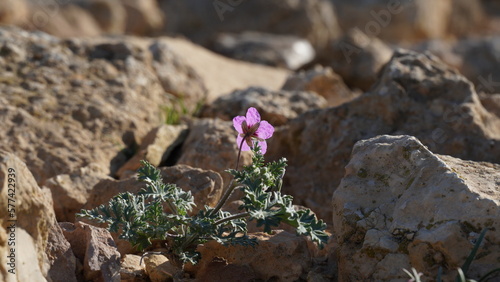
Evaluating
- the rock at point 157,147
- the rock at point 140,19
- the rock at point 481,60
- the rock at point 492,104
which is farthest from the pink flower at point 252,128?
the rock at point 140,19

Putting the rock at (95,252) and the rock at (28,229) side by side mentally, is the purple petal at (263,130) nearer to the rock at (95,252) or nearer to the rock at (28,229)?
the rock at (95,252)

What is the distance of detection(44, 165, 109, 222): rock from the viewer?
3658mm

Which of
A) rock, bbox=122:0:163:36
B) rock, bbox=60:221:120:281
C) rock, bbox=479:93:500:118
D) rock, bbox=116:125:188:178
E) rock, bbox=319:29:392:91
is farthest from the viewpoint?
rock, bbox=122:0:163:36

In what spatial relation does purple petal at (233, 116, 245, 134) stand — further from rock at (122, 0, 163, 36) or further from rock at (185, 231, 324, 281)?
rock at (122, 0, 163, 36)

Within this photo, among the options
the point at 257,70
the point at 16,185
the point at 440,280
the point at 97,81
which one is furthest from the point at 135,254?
the point at 257,70

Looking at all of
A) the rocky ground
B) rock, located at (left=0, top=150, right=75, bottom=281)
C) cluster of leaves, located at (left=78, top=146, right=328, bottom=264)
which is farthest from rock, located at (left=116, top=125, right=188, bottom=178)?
rock, located at (left=0, top=150, right=75, bottom=281)

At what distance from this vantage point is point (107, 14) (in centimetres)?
1409

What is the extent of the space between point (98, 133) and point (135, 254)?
1496mm

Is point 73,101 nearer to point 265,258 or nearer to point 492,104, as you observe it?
point 265,258

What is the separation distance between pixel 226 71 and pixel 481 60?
446 cm

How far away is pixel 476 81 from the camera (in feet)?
34.1

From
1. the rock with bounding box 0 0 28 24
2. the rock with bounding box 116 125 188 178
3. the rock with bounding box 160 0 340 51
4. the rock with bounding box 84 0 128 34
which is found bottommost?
the rock with bounding box 116 125 188 178

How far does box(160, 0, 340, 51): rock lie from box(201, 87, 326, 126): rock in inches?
359

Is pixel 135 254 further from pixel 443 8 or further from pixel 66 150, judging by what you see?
pixel 443 8
